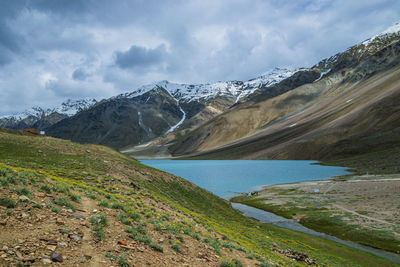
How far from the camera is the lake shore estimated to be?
106 ft

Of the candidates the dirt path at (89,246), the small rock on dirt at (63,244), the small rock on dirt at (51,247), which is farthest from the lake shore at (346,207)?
the small rock on dirt at (51,247)

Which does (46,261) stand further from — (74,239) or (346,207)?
(346,207)

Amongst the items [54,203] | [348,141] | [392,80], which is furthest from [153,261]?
[392,80]

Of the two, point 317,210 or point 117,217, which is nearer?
point 117,217

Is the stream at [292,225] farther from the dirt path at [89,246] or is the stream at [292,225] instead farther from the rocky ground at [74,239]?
the dirt path at [89,246]

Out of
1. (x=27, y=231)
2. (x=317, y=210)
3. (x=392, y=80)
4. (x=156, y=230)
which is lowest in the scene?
(x=317, y=210)

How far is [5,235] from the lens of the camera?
7926 mm

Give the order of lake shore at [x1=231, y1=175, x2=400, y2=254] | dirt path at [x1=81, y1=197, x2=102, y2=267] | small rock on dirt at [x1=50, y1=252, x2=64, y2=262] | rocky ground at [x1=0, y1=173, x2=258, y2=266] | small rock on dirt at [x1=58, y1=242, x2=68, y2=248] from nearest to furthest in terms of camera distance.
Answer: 1. small rock on dirt at [x1=50, y1=252, x2=64, y2=262]
2. rocky ground at [x1=0, y1=173, x2=258, y2=266]
3. dirt path at [x1=81, y1=197, x2=102, y2=267]
4. small rock on dirt at [x1=58, y1=242, x2=68, y2=248]
5. lake shore at [x1=231, y1=175, x2=400, y2=254]

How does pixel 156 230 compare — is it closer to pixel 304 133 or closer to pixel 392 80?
pixel 304 133

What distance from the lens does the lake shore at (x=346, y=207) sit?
32.2 meters

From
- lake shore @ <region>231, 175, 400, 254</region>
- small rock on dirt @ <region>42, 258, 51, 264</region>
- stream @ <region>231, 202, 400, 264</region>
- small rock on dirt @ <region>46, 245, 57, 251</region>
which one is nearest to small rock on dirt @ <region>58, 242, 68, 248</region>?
small rock on dirt @ <region>46, 245, 57, 251</region>

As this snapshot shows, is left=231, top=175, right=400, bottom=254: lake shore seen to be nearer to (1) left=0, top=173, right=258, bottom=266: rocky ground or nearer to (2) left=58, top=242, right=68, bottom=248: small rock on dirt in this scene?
(1) left=0, top=173, right=258, bottom=266: rocky ground

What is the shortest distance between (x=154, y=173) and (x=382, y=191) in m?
44.8

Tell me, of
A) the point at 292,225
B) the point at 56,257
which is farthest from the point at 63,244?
the point at 292,225
